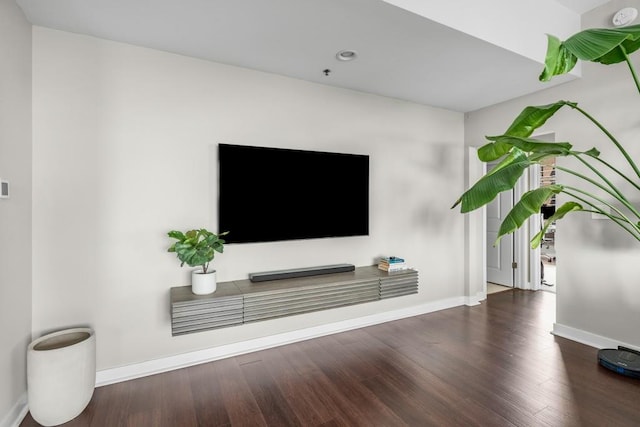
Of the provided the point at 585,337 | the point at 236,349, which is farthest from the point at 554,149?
the point at 236,349

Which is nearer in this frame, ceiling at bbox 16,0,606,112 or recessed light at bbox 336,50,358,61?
ceiling at bbox 16,0,606,112

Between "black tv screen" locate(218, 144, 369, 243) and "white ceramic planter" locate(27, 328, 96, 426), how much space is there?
3.57 ft

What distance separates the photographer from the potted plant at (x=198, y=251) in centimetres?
201

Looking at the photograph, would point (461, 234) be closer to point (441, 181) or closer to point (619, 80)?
point (441, 181)

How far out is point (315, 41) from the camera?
6.82 feet

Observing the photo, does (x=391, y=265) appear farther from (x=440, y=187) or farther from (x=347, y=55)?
(x=347, y=55)

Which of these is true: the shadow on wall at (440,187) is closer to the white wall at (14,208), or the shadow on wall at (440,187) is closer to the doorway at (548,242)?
the doorway at (548,242)

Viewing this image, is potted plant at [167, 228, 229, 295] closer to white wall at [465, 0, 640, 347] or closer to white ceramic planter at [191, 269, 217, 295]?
white ceramic planter at [191, 269, 217, 295]

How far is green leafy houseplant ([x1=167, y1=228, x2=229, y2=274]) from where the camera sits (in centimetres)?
200

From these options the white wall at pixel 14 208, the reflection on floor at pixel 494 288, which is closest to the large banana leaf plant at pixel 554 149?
the reflection on floor at pixel 494 288

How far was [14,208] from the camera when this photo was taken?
166cm

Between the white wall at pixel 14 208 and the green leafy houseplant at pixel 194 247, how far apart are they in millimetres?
769

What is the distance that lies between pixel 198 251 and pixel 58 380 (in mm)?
954

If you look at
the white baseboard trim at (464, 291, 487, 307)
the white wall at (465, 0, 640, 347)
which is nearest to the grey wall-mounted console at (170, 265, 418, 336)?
the white baseboard trim at (464, 291, 487, 307)
